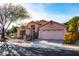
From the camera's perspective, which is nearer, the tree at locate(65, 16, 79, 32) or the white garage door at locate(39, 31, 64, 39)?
the tree at locate(65, 16, 79, 32)

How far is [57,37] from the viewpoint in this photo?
4988 mm

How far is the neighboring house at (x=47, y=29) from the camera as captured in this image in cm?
496

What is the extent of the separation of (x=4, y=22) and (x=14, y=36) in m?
0.27

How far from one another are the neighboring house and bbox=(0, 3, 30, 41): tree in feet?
0.61

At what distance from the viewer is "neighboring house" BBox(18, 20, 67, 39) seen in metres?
4.96

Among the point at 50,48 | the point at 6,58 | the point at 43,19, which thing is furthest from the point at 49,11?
the point at 6,58

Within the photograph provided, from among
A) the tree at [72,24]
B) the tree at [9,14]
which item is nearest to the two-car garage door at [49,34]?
the tree at [72,24]

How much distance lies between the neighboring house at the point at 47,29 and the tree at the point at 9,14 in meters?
0.19

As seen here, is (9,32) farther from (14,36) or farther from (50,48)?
(50,48)

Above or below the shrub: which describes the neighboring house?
above

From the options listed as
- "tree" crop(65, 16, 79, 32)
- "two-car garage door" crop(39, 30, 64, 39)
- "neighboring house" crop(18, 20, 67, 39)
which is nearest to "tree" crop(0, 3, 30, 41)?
"neighboring house" crop(18, 20, 67, 39)

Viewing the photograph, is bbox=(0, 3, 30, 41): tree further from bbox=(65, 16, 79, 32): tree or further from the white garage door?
bbox=(65, 16, 79, 32): tree

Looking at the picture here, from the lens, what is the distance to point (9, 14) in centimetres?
498

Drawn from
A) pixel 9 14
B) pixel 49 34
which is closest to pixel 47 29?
pixel 49 34
